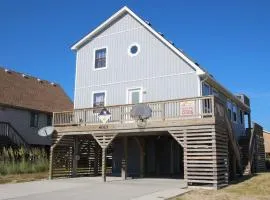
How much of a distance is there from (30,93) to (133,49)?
14.5 m

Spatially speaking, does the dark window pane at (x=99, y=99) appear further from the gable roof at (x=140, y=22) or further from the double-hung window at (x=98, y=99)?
the gable roof at (x=140, y=22)

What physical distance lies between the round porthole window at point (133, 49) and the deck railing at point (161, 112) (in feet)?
12.7

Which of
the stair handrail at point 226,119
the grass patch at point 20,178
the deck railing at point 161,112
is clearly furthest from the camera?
the grass patch at point 20,178

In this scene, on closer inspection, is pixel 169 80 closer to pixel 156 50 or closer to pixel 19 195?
pixel 156 50

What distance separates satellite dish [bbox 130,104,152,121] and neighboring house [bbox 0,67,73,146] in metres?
13.2

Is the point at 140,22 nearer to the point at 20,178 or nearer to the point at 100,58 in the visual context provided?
the point at 100,58

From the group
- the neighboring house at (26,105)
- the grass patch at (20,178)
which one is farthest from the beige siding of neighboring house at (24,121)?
the grass patch at (20,178)

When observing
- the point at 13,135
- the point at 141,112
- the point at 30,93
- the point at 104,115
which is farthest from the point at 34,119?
the point at 141,112

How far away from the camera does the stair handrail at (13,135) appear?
27188 millimetres

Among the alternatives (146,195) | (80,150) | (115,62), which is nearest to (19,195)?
(146,195)

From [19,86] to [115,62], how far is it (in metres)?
13.6

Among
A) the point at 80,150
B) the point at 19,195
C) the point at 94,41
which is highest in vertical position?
the point at 94,41

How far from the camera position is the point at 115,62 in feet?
71.5

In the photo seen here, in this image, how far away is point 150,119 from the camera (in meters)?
17.4
